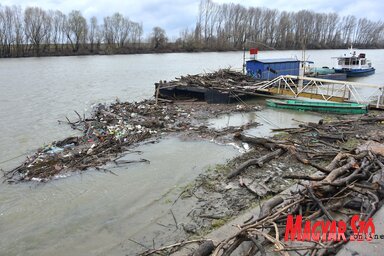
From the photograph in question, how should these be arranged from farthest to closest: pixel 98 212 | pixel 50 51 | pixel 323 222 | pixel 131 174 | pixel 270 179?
pixel 50 51, pixel 131 174, pixel 270 179, pixel 98 212, pixel 323 222

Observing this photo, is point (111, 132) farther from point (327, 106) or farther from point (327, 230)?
point (327, 106)

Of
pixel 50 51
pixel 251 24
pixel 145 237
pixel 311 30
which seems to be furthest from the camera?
pixel 311 30

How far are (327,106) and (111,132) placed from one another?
39.0 ft

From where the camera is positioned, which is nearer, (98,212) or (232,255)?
(232,255)

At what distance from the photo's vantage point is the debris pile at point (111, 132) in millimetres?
10297

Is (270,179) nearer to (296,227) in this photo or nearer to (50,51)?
(296,227)

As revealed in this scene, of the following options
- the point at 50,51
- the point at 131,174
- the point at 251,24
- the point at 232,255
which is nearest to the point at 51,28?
the point at 50,51

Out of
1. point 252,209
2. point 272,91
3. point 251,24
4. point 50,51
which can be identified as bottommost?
point 252,209

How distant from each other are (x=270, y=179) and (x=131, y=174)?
432 cm

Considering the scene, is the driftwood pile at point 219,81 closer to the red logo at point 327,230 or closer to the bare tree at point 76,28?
the red logo at point 327,230

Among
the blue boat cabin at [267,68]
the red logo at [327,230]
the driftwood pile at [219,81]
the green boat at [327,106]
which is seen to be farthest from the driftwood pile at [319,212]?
the blue boat cabin at [267,68]

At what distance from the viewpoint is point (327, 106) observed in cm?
1731

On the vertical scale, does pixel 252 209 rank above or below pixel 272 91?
below

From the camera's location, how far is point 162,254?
5.61 m
